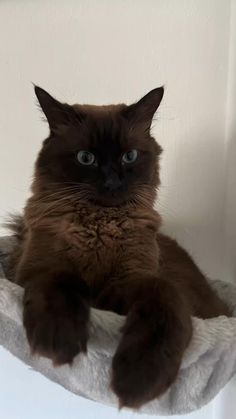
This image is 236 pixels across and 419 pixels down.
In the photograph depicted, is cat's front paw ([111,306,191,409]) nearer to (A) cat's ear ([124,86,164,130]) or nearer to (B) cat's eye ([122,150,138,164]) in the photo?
(B) cat's eye ([122,150,138,164])

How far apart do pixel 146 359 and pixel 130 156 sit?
1.59 feet

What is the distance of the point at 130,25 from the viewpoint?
5.07ft

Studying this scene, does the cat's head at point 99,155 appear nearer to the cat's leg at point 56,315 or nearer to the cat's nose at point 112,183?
the cat's nose at point 112,183

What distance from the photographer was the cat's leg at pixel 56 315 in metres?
0.72

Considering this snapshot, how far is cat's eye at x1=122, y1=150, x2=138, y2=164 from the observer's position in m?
1.04

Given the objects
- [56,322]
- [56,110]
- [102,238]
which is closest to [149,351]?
[56,322]

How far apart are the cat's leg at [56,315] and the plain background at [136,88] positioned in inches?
30.9

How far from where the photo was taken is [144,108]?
111cm

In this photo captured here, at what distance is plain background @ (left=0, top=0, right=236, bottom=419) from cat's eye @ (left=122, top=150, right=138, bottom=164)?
1.66 feet

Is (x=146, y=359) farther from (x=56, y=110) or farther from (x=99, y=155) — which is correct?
(x=56, y=110)

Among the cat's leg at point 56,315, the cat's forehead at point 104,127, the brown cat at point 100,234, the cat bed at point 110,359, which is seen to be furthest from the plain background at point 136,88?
the cat's leg at point 56,315

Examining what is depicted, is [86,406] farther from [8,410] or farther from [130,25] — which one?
[130,25]

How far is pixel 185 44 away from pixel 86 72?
33 cm

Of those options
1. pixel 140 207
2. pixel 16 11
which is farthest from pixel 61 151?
pixel 16 11
